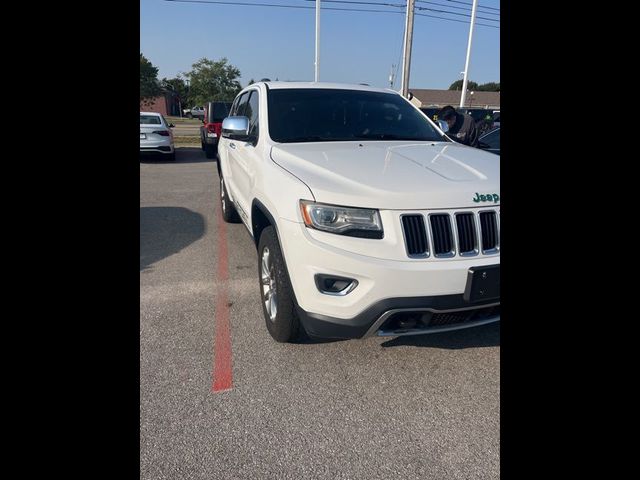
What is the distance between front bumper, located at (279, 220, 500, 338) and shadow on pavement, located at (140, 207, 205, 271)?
9.10 feet

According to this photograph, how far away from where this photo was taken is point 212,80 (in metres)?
44.3

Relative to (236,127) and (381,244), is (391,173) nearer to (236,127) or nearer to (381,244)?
(381,244)

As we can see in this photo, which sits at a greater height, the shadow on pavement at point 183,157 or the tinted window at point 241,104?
the tinted window at point 241,104

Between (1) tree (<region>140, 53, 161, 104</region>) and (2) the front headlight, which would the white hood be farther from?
(1) tree (<region>140, 53, 161, 104</region>)

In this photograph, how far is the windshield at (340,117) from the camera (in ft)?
10.7

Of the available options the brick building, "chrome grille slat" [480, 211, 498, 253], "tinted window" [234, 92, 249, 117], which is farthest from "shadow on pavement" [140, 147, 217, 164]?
the brick building

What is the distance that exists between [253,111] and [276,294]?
7.36ft

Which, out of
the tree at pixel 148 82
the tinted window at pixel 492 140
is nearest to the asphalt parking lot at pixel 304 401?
the tinted window at pixel 492 140

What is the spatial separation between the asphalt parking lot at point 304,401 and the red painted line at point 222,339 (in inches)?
0.4

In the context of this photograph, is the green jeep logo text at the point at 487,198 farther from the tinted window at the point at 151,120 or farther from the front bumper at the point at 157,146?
the tinted window at the point at 151,120
